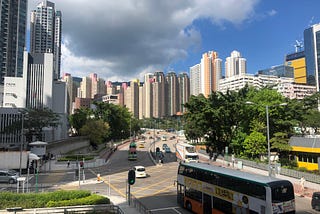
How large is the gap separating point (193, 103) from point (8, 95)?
6142cm

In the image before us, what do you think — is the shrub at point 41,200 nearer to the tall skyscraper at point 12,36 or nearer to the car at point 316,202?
the car at point 316,202

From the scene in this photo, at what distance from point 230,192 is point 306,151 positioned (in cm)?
2816

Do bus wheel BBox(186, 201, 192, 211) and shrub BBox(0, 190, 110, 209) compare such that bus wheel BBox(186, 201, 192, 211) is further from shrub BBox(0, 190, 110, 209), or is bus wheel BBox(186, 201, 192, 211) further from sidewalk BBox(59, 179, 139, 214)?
shrub BBox(0, 190, 110, 209)

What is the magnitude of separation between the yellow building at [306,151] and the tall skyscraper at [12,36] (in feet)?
432

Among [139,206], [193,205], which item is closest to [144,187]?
[139,206]

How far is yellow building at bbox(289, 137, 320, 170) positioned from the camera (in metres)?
38.9

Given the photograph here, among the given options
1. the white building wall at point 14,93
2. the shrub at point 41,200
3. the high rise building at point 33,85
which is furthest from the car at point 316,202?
the white building wall at point 14,93

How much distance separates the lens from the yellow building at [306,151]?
3888cm

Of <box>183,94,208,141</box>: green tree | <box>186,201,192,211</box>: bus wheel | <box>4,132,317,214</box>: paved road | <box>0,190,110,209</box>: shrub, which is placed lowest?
<box>4,132,317,214</box>: paved road

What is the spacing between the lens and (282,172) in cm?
3559

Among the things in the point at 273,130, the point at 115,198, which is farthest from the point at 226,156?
the point at 115,198

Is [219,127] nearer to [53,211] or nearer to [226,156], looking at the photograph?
[226,156]

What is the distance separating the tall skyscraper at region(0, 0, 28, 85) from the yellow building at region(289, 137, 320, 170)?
432 feet

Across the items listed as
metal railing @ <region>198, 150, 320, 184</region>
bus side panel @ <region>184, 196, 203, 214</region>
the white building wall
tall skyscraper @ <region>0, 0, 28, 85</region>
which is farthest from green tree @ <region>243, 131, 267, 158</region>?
tall skyscraper @ <region>0, 0, 28, 85</region>
